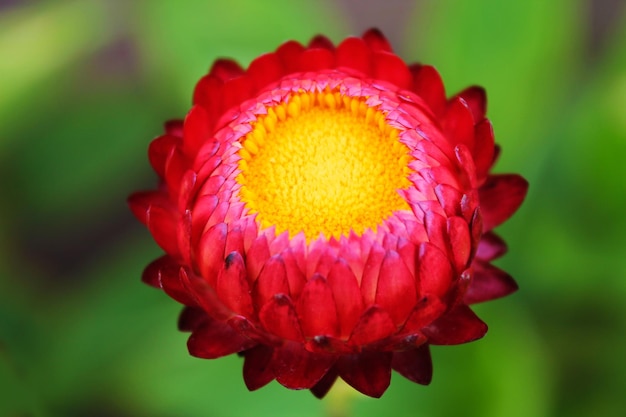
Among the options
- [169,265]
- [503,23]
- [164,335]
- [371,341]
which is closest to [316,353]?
[371,341]

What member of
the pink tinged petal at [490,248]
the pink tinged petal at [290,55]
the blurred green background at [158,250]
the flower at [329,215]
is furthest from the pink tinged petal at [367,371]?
the pink tinged petal at [290,55]

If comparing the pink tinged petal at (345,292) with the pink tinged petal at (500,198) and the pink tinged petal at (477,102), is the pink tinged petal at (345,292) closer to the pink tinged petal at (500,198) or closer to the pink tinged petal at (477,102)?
the pink tinged petal at (500,198)

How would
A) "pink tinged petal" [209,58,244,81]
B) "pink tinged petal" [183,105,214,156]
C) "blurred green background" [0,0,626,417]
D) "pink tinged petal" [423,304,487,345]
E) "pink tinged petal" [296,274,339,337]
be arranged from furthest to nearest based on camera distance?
"blurred green background" [0,0,626,417], "pink tinged petal" [209,58,244,81], "pink tinged petal" [183,105,214,156], "pink tinged petal" [423,304,487,345], "pink tinged petal" [296,274,339,337]

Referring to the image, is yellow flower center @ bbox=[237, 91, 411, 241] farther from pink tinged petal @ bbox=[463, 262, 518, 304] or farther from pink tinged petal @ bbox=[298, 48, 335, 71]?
pink tinged petal @ bbox=[463, 262, 518, 304]

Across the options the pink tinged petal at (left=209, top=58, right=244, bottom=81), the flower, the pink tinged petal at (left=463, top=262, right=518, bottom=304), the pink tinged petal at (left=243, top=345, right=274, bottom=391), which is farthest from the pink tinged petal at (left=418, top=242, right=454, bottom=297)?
the pink tinged petal at (left=209, top=58, right=244, bottom=81)


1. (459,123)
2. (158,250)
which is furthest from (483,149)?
(158,250)

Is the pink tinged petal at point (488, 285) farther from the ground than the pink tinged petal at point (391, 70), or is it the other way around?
the pink tinged petal at point (391, 70)

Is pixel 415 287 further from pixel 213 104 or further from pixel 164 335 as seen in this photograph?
pixel 164 335
